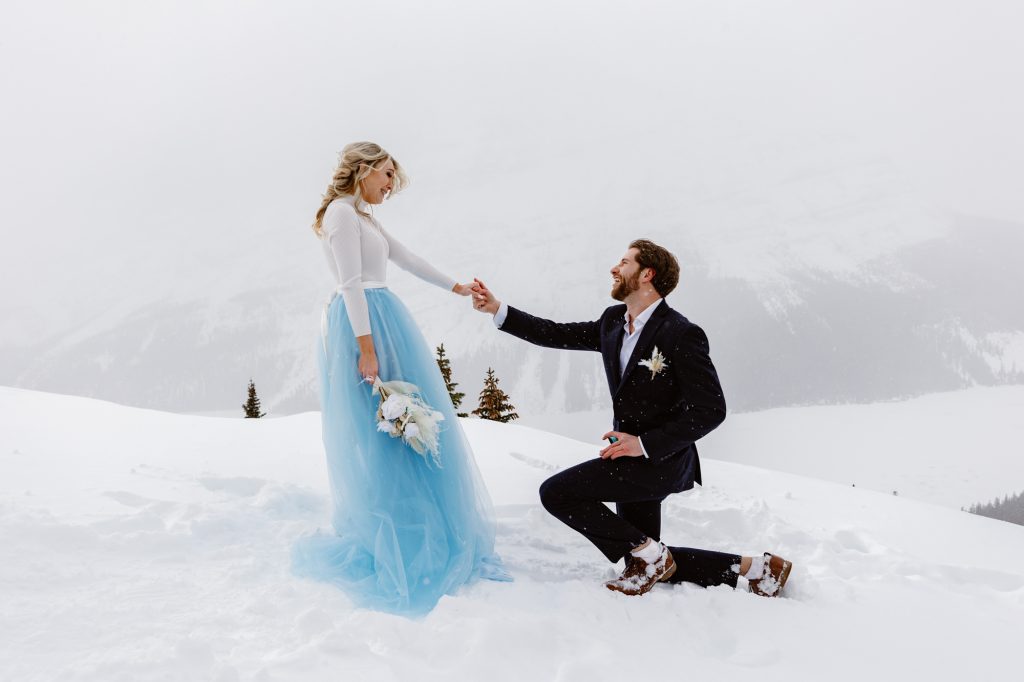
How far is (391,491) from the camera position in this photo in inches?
154

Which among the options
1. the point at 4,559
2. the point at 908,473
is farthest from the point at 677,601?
the point at 908,473

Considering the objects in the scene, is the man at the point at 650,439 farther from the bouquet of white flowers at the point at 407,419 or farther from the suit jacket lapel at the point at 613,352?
the bouquet of white flowers at the point at 407,419

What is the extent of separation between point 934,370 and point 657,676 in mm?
70191

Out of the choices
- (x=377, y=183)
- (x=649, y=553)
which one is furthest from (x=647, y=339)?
(x=377, y=183)

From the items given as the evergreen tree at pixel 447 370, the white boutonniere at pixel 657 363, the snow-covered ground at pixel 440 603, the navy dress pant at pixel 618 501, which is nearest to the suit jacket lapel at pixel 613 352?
the white boutonniere at pixel 657 363

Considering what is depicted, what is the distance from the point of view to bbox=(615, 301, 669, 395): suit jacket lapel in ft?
12.2

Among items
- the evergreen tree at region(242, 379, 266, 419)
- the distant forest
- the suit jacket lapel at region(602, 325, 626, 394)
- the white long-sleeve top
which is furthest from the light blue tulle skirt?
the distant forest

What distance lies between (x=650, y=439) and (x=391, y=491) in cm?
148

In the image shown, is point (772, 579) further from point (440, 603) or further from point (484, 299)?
point (484, 299)

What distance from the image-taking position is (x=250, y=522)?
4.45 m

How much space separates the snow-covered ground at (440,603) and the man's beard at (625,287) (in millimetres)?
1607

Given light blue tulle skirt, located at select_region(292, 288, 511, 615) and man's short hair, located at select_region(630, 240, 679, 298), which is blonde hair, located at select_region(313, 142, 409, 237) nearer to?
light blue tulle skirt, located at select_region(292, 288, 511, 615)

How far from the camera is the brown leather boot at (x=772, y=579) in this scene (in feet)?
12.2

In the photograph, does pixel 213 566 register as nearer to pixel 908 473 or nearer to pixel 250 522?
Result: pixel 250 522
